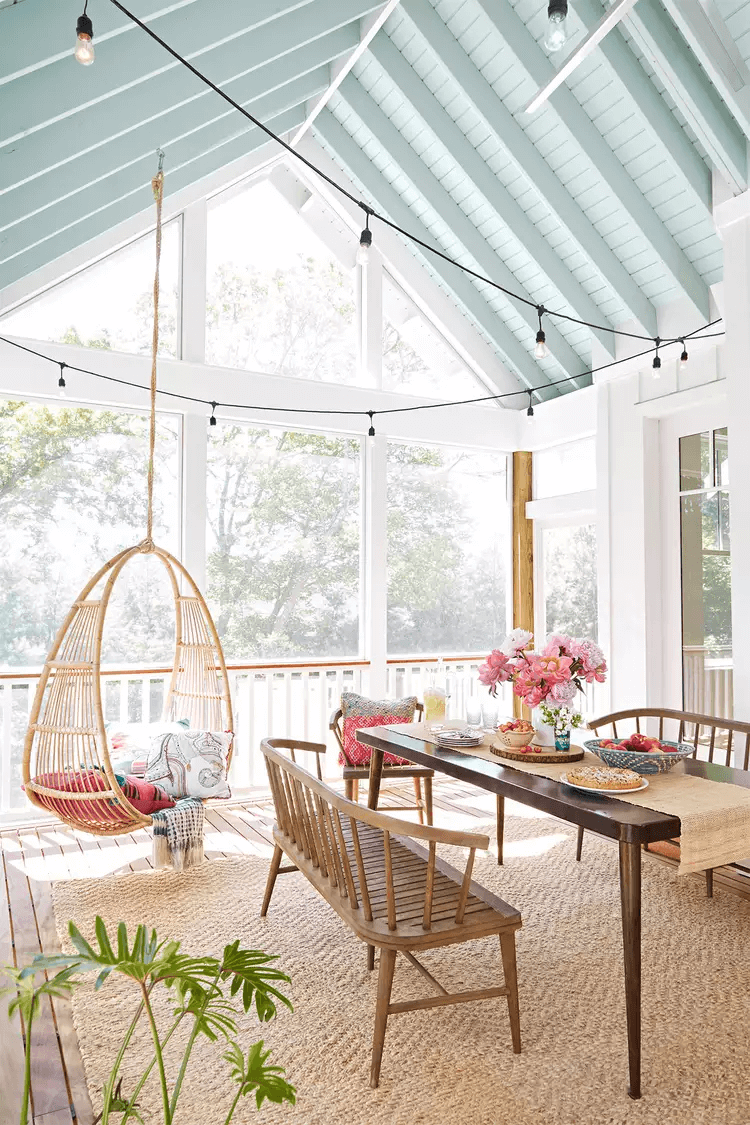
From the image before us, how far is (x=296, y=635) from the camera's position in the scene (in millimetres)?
5742

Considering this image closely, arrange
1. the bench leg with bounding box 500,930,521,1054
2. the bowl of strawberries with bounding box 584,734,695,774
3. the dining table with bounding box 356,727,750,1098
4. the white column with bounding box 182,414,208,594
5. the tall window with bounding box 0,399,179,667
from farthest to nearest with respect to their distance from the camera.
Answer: the white column with bounding box 182,414,208,594 → the tall window with bounding box 0,399,179,667 → the bowl of strawberries with bounding box 584,734,695,774 → the bench leg with bounding box 500,930,521,1054 → the dining table with bounding box 356,727,750,1098

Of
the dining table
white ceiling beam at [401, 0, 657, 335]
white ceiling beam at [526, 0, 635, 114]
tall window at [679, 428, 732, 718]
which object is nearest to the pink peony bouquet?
the dining table

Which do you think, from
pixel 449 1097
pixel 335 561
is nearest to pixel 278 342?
pixel 335 561

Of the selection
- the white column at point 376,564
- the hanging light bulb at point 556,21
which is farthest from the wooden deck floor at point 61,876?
the hanging light bulb at point 556,21

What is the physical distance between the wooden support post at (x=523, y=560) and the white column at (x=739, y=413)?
2.61 m

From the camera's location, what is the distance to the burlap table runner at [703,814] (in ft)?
7.56

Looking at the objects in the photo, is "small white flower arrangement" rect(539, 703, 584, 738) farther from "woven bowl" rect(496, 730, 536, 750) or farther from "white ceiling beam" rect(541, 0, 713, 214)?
"white ceiling beam" rect(541, 0, 713, 214)

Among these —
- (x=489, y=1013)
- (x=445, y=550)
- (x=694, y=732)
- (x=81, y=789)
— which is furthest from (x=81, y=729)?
(x=445, y=550)

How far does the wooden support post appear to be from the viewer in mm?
6492

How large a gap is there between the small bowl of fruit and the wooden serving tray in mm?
31

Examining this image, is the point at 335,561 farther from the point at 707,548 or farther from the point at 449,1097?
the point at 449,1097

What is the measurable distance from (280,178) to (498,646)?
393cm

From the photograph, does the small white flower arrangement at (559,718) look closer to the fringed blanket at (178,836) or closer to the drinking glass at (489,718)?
the drinking glass at (489,718)

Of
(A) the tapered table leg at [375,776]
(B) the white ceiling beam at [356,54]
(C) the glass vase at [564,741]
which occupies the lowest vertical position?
(A) the tapered table leg at [375,776]
